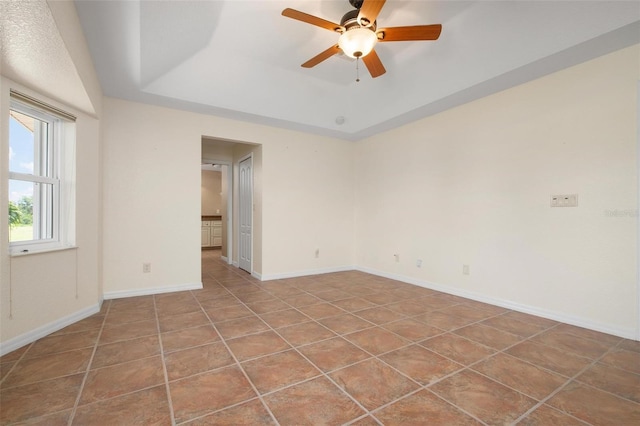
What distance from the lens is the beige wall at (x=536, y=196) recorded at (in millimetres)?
2484

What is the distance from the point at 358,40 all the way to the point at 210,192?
26.3 ft

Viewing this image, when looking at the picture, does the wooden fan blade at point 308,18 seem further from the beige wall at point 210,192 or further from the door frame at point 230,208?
the beige wall at point 210,192

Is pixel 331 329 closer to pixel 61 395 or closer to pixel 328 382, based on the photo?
pixel 328 382

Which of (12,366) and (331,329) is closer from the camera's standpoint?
(12,366)

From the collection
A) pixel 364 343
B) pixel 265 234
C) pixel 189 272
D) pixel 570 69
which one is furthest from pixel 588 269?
pixel 189 272

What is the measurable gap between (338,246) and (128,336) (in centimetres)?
359

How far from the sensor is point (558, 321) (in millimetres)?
2807

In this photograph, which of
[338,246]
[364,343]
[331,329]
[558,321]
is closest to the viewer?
[364,343]

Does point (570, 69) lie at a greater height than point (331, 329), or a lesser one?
greater

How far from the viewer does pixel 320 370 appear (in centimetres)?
190

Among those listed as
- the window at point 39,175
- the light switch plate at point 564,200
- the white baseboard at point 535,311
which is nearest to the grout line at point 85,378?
the window at point 39,175

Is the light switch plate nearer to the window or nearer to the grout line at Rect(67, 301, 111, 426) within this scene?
the grout line at Rect(67, 301, 111, 426)

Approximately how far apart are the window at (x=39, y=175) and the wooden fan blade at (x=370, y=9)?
9.28 feet

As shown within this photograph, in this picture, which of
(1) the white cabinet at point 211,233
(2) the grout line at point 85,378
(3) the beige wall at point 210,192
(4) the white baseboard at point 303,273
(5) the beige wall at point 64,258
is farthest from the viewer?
(3) the beige wall at point 210,192
